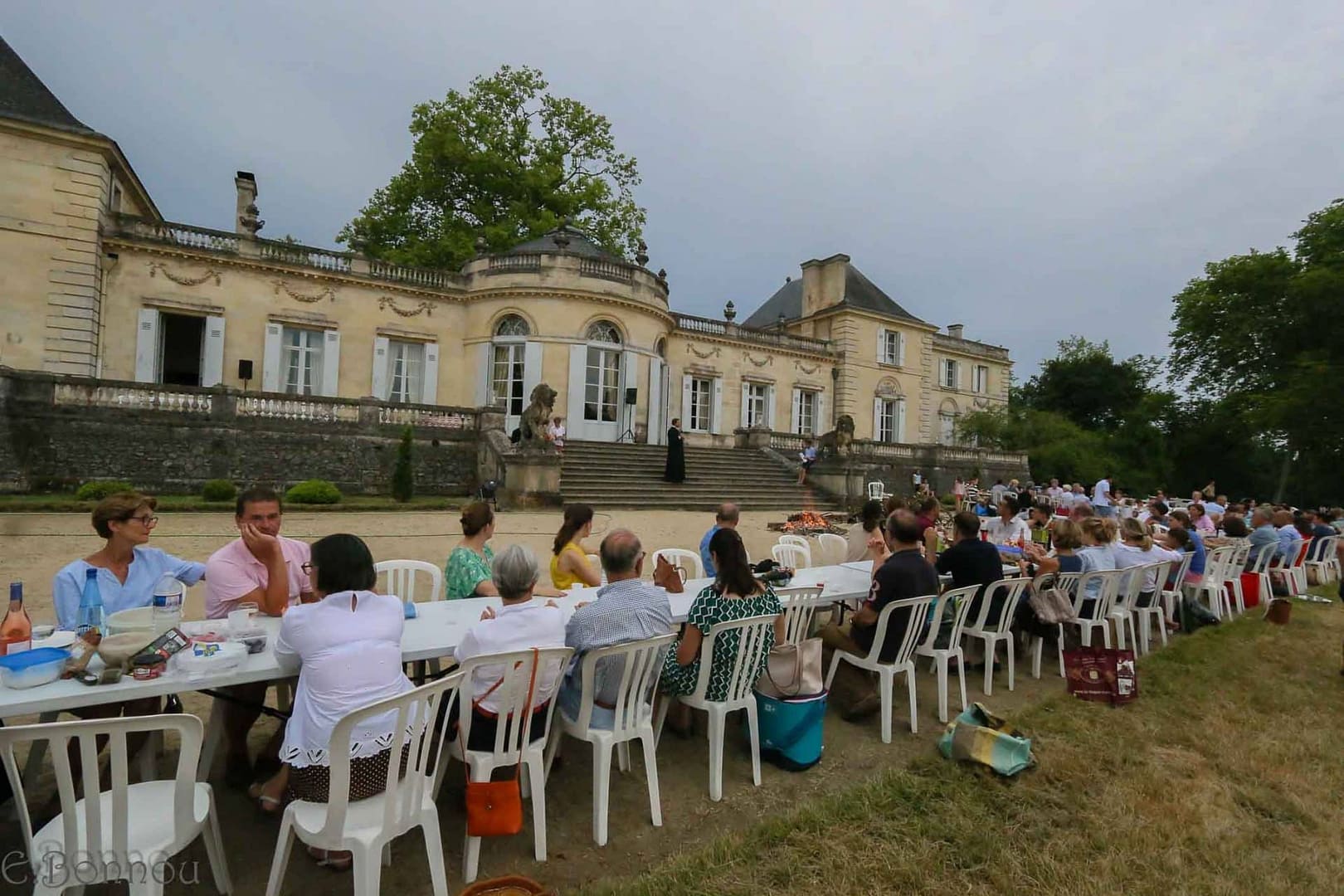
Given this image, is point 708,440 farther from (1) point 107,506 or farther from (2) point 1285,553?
(1) point 107,506

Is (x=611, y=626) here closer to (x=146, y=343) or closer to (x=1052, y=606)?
(x=1052, y=606)

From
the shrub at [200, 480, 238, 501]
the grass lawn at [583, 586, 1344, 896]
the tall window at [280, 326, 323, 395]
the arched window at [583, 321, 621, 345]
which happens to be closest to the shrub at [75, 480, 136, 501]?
the shrub at [200, 480, 238, 501]

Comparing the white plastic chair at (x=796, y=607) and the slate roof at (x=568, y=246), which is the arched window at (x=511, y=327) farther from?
the white plastic chair at (x=796, y=607)

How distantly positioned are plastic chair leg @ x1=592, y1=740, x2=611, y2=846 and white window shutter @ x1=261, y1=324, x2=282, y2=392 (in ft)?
50.0

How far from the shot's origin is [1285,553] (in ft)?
25.1

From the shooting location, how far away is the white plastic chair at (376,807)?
1803 millimetres

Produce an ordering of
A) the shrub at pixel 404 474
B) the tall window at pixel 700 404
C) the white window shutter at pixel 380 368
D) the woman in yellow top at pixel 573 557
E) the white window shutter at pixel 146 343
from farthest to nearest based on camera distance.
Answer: the tall window at pixel 700 404, the white window shutter at pixel 380 368, the white window shutter at pixel 146 343, the shrub at pixel 404 474, the woman in yellow top at pixel 573 557

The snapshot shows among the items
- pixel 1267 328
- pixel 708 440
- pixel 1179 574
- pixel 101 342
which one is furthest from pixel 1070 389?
pixel 101 342

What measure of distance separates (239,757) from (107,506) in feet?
3.84

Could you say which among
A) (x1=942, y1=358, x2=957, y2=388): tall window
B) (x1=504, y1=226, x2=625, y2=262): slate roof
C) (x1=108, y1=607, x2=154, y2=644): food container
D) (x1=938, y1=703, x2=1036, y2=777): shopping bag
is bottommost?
(x1=938, y1=703, x2=1036, y2=777): shopping bag

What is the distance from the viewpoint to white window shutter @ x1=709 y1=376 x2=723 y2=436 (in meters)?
20.8

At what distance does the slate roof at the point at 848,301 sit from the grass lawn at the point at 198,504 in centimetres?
1697

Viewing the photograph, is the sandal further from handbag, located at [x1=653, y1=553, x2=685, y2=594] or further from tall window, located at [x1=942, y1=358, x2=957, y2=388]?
tall window, located at [x1=942, y1=358, x2=957, y2=388]

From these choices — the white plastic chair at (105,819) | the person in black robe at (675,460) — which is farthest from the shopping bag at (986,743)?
the person in black robe at (675,460)
